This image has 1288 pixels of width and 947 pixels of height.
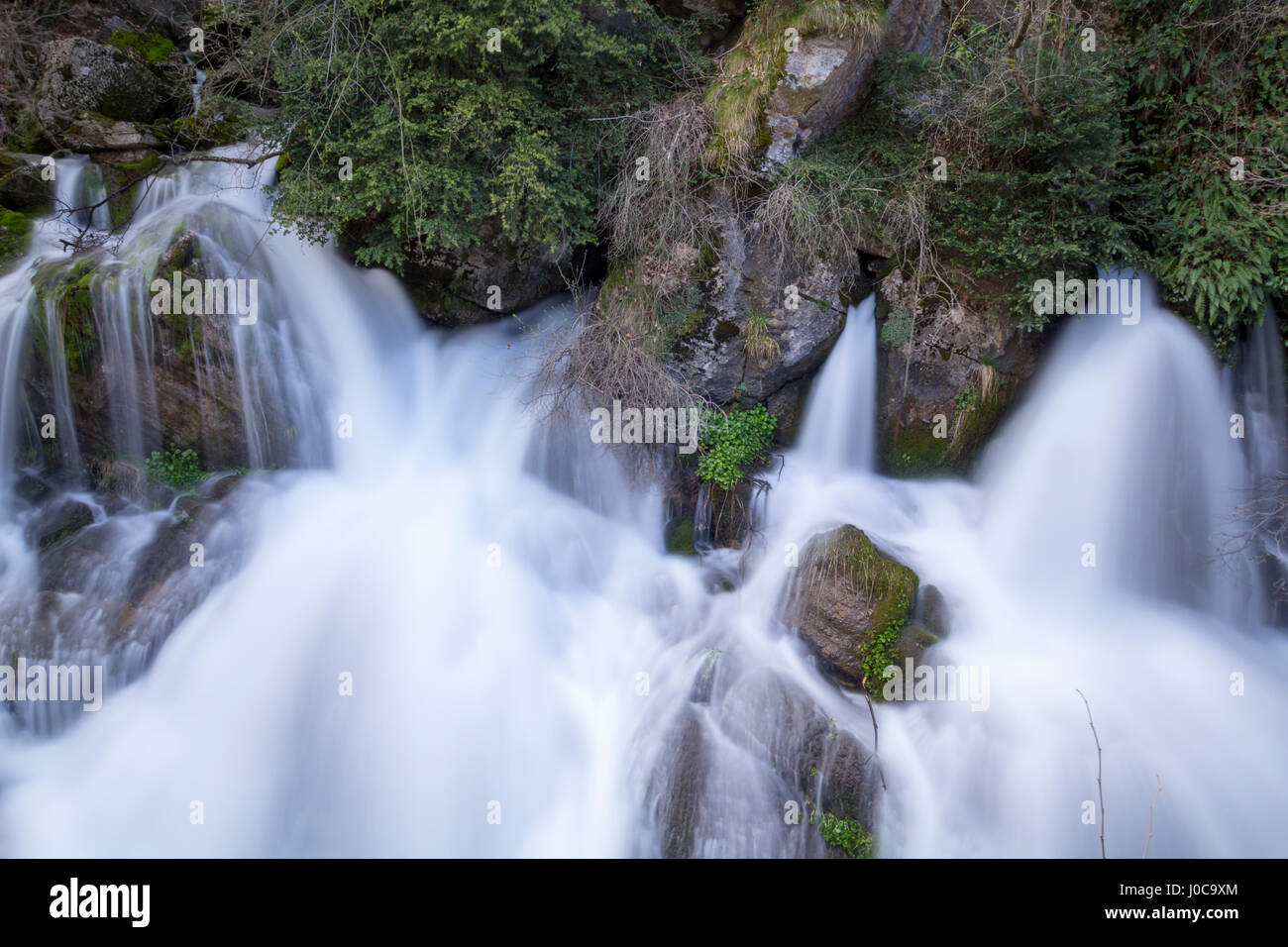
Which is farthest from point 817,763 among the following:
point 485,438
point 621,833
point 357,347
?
point 357,347

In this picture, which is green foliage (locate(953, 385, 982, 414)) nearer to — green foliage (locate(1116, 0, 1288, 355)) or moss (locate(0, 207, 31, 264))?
green foliage (locate(1116, 0, 1288, 355))

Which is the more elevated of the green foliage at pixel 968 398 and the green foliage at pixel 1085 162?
the green foliage at pixel 1085 162

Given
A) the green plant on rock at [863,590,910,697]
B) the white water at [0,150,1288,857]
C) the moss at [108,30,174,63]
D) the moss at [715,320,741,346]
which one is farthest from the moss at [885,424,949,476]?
the moss at [108,30,174,63]

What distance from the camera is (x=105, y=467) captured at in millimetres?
6836

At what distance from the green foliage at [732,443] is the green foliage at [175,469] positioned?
15.1ft

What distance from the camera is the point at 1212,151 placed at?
6203 mm

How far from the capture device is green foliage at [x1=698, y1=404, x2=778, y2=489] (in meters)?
6.50

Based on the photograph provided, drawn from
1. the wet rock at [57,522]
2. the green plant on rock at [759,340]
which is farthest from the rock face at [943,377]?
the wet rock at [57,522]

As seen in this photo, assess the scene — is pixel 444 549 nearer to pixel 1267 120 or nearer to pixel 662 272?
pixel 662 272

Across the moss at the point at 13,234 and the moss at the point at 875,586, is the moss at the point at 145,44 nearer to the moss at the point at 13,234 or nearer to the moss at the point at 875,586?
the moss at the point at 13,234

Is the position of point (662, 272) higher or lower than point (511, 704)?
higher

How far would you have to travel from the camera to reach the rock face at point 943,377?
6484 mm

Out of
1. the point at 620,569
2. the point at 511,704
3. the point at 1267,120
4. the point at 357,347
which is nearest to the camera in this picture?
the point at 511,704
